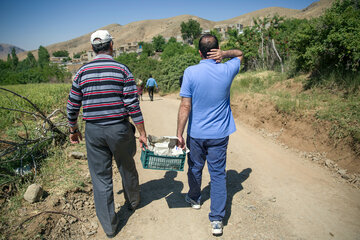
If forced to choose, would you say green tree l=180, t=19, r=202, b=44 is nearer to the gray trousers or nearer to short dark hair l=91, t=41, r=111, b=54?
short dark hair l=91, t=41, r=111, b=54

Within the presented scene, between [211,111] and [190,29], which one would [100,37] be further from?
[190,29]

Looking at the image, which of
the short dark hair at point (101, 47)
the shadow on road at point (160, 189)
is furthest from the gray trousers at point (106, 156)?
the short dark hair at point (101, 47)

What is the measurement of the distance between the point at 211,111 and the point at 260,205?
5.97ft

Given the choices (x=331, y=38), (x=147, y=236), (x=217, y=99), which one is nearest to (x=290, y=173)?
(x=217, y=99)

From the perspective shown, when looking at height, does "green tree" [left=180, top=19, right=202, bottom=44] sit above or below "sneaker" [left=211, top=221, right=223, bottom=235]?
above

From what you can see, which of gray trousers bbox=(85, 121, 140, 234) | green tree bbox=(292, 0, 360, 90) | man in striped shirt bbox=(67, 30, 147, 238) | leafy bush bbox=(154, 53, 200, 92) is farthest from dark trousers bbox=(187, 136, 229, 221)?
leafy bush bbox=(154, 53, 200, 92)

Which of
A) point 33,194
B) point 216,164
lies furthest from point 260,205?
point 33,194

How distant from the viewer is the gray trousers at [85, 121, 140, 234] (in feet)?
8.11

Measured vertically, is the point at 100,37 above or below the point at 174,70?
above

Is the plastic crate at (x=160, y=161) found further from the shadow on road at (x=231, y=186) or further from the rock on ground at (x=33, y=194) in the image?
the rock on ground at (x=33, y=194)

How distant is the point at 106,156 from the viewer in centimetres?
261

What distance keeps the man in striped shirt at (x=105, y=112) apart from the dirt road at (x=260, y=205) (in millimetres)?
612

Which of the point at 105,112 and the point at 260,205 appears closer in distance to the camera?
the point at 105,112

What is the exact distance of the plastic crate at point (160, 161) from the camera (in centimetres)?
269
